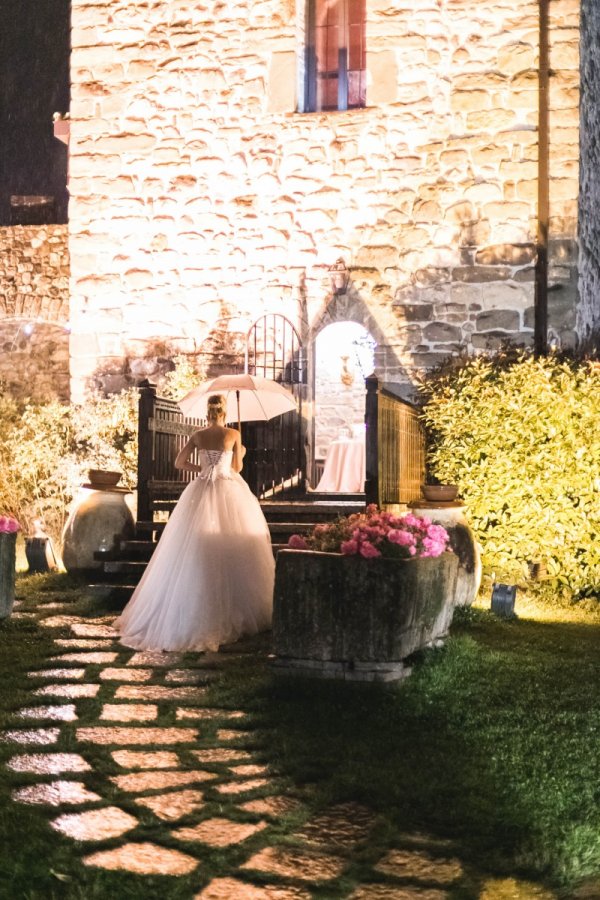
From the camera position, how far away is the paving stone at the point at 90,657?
605cm

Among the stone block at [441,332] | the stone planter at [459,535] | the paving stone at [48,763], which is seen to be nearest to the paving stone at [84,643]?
the paving stone at [48,763]

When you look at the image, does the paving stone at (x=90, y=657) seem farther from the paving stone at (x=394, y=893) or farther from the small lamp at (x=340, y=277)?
the small lamp at (x=340, y=277)

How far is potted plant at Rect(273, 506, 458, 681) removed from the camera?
17.3ft

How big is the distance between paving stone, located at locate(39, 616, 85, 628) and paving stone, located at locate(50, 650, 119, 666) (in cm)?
86

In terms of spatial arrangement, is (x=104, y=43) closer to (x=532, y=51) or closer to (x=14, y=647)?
(x=532, y=51)

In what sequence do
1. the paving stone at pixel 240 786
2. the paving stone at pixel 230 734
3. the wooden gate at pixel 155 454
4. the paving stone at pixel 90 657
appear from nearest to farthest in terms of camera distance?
the paving stone at pixel 240 786, the paving stone at pixel 230 734, the paving stone at pixel 90 657, the wooden gate at pixel 155 454

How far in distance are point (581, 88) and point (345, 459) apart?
4149mm

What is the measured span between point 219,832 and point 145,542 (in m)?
5.49

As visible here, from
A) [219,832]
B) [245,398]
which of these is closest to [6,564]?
[245,398]

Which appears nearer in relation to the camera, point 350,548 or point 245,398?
point 350,548

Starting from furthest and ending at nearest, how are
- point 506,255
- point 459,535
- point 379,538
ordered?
point 506,255 → point 459,535 → point 379,538

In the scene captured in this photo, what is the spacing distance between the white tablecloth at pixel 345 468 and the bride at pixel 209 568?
2991 mm

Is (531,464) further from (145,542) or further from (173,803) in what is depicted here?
(173,803)

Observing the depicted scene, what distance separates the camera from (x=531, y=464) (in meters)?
8.91
